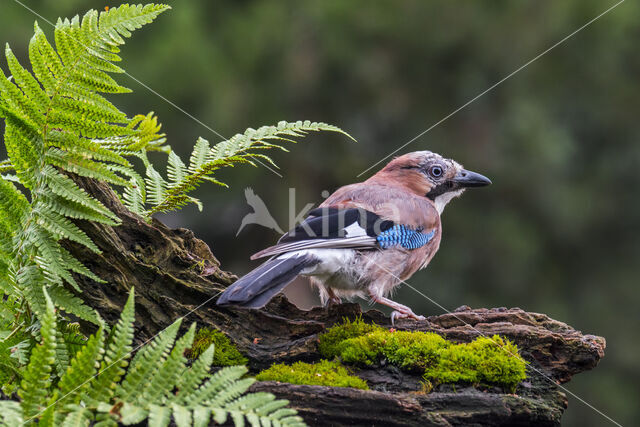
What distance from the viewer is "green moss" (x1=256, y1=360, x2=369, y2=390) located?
2584mm

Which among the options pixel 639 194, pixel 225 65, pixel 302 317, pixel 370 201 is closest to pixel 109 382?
pixel 302 317

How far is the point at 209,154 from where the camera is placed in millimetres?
3125

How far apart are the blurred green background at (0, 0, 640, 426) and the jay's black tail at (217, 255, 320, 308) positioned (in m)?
4.21

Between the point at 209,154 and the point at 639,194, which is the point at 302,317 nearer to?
the point at 209,154

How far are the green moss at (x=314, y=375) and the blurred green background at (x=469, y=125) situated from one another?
4.79m

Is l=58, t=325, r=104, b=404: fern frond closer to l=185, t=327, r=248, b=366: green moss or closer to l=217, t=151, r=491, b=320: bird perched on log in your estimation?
l=185, t=327, r=248, b=366: green moss

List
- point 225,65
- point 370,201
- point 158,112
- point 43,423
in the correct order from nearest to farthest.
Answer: point 43,423 → point 370,201 → point 158,112 → point 225,65

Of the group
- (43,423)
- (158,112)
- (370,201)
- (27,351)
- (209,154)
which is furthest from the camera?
(158,112)

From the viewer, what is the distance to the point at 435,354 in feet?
9.09

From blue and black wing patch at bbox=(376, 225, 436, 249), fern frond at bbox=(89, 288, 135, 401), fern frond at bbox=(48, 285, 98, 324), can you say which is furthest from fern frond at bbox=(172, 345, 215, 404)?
blue and black wing patch at bbox=(376, 225, 436, 249)

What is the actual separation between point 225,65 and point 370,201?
4.16 meters

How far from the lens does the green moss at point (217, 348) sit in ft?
9.23

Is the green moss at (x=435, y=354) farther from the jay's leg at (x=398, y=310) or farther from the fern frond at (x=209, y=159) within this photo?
the fern frond at (x=209, y=159)

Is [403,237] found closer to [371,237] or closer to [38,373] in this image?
[371,237]
